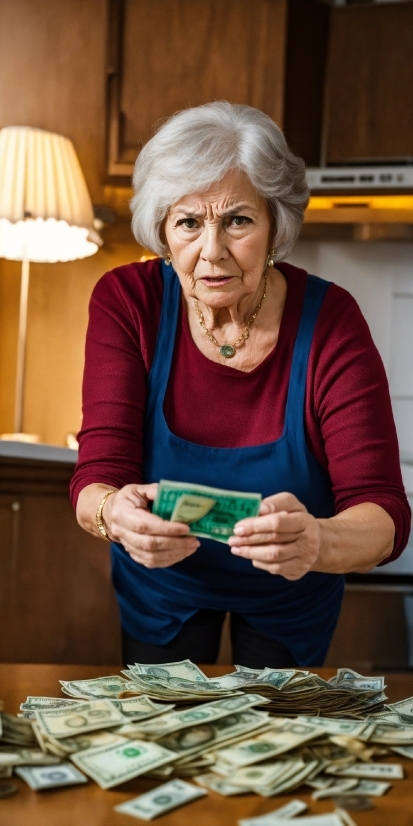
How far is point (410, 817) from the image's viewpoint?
0.89m

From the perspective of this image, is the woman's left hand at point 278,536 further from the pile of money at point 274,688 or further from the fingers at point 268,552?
the pile of money at point 274,688

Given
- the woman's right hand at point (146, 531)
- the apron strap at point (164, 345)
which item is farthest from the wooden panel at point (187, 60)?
the woman's right hand at point (146, 531)

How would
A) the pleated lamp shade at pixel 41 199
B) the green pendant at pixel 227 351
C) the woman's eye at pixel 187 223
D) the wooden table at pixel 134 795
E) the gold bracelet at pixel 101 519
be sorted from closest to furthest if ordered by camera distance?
the wooden table at pixel 134 795 → the gold bracelet at pixel 101 519 → the woman's eye at pixel 187 223 → the green pendant at pixel 227 351 → the pleated lamp shade at pixel 41 199

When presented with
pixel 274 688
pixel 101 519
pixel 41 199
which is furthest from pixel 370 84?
pixel 274 688

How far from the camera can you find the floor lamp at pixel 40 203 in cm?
327

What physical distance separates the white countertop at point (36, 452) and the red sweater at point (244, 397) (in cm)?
117

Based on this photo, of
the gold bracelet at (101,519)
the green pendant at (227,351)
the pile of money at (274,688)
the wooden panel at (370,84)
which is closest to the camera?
the pile of money at (274,688)

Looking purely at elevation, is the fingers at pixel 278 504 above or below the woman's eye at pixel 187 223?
below

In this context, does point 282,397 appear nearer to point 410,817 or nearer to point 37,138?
point 410,817

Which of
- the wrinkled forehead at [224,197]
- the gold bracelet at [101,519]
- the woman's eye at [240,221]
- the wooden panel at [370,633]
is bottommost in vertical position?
the wooden panel at [370,633]

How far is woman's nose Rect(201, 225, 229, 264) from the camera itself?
→ 154 centimetres

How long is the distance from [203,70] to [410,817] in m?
3.16

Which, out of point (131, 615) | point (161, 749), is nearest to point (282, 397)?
point (131, 615)

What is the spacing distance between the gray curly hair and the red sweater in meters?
0.15
